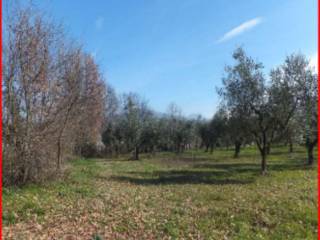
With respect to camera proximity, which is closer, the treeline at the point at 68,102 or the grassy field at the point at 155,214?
the grassy field at the point at 155,214

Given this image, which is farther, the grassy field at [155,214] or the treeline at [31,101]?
the treeline at [31,101]

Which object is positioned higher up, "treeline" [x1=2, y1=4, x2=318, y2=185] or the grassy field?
"treeline" [x1=2, y1=4, x2=318, y2=185]

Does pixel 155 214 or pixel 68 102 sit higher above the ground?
pixel 68 102

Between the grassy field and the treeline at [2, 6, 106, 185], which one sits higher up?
the treeline at [2, 6, 106, 185]

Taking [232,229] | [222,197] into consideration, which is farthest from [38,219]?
[222,197]

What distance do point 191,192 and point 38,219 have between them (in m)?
7.42

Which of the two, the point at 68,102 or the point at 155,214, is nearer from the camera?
the point at 155,214

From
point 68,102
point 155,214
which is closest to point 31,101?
point 68,102

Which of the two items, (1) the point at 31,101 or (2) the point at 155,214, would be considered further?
(1) the point at 31,101

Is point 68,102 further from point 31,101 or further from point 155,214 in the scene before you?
point 155,214

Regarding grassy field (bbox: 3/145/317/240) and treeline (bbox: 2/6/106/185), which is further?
treeline (bbox: 2/6/106/185)

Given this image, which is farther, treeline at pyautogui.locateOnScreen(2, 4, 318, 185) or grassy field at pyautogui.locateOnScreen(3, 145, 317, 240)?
treeline at pyautogui.locateOnScreen(2, 4, 318, 185)

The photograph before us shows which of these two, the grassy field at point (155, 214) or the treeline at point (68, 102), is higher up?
the treeline at point (68, 102)

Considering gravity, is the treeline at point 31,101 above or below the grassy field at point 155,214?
above
